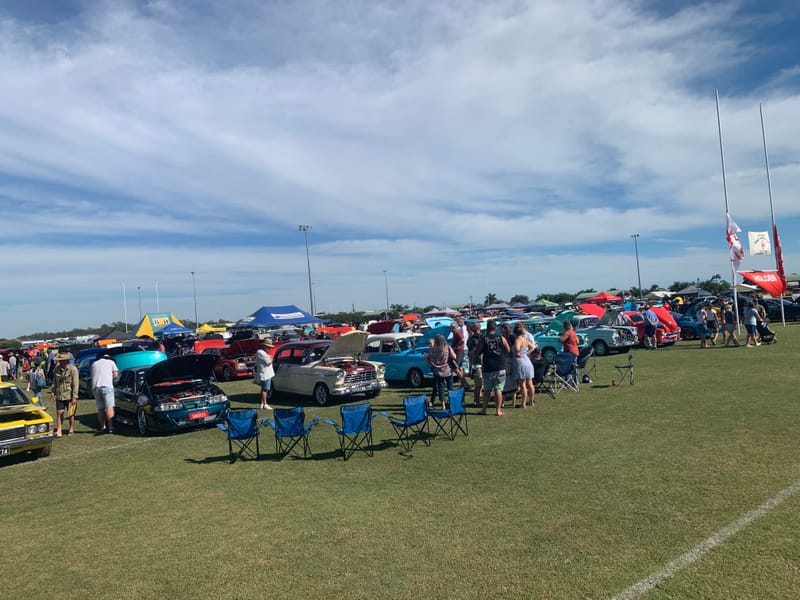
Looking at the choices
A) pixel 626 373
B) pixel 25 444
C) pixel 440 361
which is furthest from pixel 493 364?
pixel 25 444

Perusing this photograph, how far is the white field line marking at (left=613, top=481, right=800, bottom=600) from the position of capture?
394cm

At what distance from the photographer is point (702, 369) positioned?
15180 mm

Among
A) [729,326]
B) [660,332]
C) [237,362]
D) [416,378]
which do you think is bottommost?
[416,378]

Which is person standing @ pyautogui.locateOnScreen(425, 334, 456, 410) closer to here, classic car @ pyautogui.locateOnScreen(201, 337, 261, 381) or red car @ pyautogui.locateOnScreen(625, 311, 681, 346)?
classic car @ pyautogui.locateOnScreen(201, 337, 261, 381)

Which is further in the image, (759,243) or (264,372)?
(759,243)

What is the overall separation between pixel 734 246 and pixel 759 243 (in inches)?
99.6

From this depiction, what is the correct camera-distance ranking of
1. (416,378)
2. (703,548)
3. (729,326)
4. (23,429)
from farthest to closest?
(729,326), (416,378), (23,429), (703,548)

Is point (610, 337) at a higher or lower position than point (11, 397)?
lower

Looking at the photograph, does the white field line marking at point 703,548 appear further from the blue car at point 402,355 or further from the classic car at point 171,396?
the blue car at point 402,355

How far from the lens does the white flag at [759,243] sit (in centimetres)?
2586

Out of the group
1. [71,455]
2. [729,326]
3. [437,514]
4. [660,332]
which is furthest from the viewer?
[660,332]

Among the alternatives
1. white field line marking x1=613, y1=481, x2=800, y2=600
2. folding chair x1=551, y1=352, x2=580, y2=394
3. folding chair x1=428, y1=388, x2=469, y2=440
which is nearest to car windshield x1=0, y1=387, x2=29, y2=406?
folding chair x1=428, y1=388, x2=469, y2=440

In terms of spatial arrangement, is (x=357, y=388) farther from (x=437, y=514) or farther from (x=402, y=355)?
(x=437, y=514)

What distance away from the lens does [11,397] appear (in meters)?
10.0
